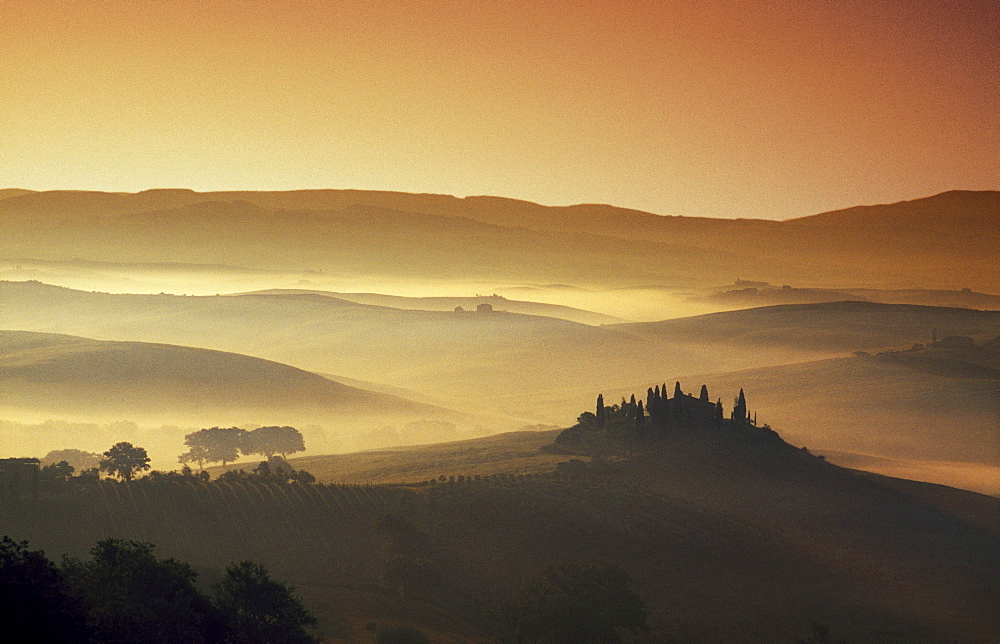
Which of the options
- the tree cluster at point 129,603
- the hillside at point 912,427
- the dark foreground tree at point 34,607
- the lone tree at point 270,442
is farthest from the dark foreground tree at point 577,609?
the lone tree at point 270,442

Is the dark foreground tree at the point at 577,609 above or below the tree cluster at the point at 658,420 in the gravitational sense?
below

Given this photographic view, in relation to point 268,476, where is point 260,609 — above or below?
below

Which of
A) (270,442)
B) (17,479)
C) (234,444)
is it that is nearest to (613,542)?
(17,479)

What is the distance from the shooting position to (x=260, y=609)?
4494cm

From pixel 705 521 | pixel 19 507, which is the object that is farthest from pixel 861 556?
pixel 19 507

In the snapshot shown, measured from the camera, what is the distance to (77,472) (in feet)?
406

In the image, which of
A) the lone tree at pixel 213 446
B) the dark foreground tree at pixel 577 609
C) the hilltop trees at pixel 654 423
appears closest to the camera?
the dark foreground tree at pixel 577 609

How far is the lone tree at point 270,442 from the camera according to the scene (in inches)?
5459

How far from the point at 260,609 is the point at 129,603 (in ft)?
18.5

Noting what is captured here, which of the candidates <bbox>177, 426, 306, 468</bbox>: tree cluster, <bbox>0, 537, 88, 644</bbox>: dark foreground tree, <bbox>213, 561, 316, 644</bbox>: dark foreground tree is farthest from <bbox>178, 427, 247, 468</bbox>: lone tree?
<bbox>0, 537, 88, 644</bbox>: dark foreground tree

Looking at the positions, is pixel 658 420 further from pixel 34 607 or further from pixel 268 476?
pixel 34 607

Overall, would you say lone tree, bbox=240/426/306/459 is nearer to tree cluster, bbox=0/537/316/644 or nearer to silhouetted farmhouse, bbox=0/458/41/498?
silhouetted farmhouse, bbox=0/458/41/498

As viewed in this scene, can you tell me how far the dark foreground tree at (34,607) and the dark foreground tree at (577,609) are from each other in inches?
1133

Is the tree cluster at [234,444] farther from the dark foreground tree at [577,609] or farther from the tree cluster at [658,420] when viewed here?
the dark foreground tree at [577,609]
